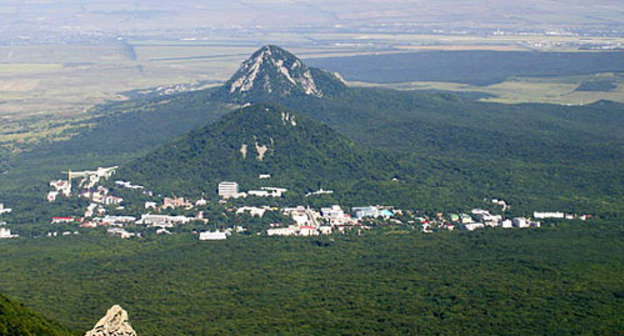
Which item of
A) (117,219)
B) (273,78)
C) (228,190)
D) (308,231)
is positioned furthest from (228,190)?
(273,78)

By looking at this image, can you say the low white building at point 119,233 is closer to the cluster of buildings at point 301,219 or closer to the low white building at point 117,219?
the cluster of buildings at point 301,219

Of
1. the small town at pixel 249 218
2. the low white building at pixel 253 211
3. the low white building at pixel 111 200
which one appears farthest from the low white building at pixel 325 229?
the low white building at pixel 111 200

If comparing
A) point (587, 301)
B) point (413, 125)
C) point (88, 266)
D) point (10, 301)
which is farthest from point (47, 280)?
point (413, 125)

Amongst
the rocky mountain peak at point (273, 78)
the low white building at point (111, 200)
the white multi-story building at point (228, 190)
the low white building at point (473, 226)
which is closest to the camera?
the low white building at point (473, 226)

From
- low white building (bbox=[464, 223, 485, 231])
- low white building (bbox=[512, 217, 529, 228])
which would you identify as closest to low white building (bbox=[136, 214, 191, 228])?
low white building (bbox=[464, 223, 485, 231])

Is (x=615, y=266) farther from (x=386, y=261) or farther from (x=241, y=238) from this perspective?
(x=241, y=238)

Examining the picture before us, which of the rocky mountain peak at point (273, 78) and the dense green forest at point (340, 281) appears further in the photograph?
the rocky mountain peak at point (273, 78)

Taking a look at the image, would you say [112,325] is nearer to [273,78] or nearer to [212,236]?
[212,236]
